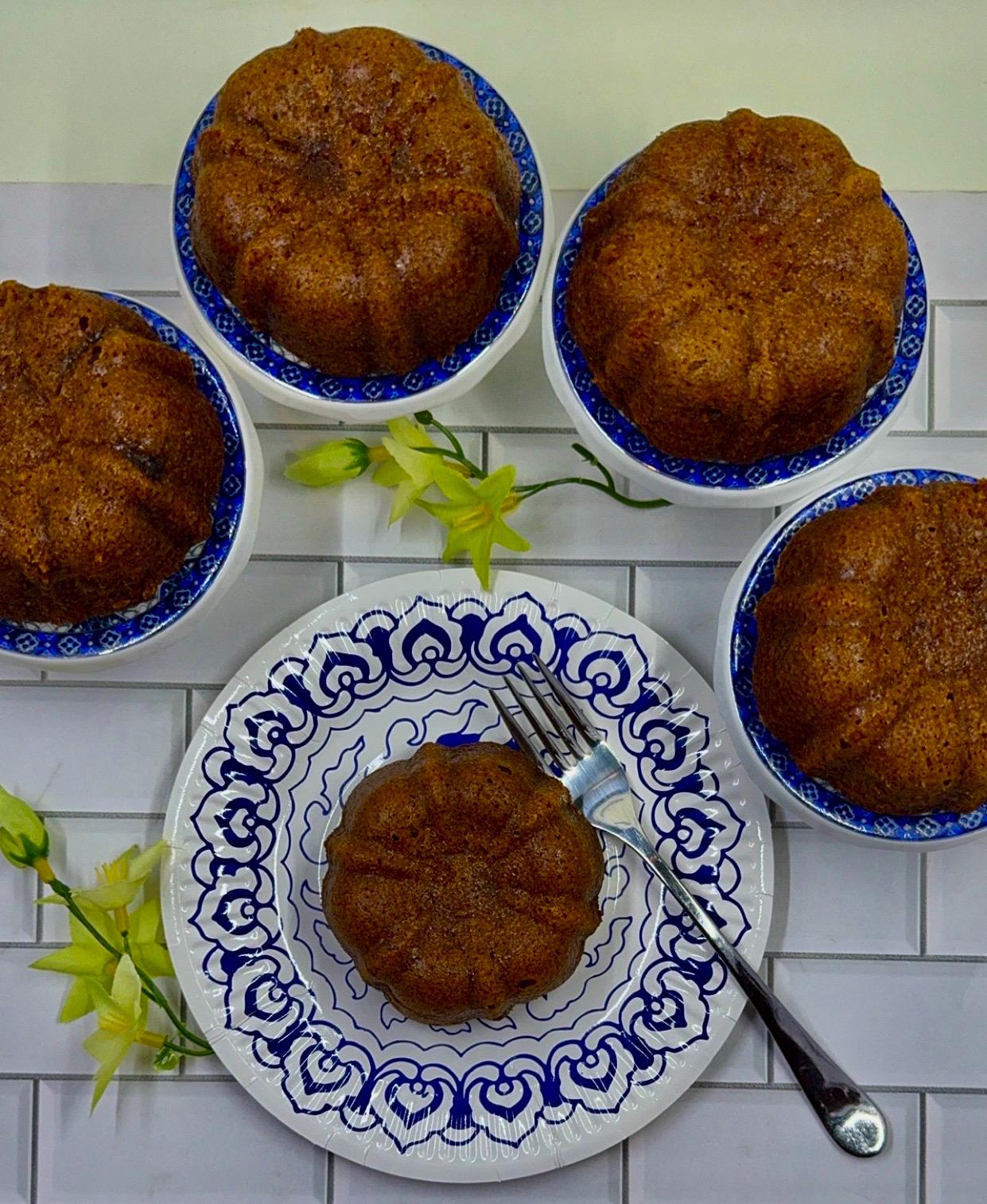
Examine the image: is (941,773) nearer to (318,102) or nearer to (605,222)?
(605,222)

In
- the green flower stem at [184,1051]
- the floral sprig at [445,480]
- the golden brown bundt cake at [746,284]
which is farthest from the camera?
the green flower stem at [184,1051]

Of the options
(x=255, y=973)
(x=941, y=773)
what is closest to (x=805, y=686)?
(x=941, y=773)

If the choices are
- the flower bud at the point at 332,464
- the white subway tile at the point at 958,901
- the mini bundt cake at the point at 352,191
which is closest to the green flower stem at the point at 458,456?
the flower bud at the point at 332,464

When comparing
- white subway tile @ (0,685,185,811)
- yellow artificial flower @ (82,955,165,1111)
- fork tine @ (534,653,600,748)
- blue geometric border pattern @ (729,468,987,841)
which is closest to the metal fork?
fork tine @ (534,653,600,748)

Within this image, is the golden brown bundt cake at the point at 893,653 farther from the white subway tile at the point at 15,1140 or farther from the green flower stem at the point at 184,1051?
the white subway tile at the point at 15,1140

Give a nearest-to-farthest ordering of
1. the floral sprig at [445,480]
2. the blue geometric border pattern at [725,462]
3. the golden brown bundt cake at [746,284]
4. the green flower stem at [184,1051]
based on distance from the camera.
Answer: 1. the golden brown bundt cake at [746,284]
2. the blue geometric border pattern at [725,462]
3. the floral sprig at [445,480]
4. the green flower stem at [184,1051]

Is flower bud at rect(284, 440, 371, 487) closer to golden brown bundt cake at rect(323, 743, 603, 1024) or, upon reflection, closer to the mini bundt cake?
the mini bundt cake
